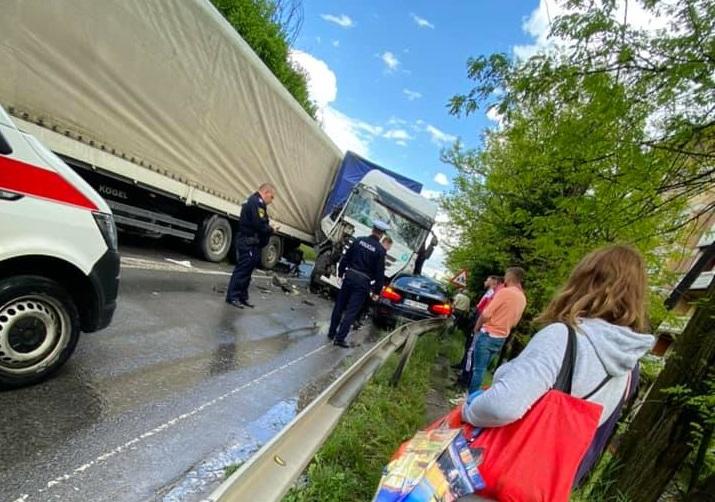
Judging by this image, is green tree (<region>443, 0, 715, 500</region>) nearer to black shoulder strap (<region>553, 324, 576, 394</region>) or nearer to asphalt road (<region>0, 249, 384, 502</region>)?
black shoulder strap (<region>553, 324, 576, 394</region>)

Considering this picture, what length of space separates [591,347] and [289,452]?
1.17 meters

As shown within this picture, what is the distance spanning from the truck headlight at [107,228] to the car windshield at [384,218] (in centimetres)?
846

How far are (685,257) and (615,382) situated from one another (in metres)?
4.75

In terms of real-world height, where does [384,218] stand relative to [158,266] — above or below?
above

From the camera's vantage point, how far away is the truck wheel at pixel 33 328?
8.92ft

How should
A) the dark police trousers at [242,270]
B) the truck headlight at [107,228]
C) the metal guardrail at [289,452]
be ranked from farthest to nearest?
1. the dark police trousers at [242,270]
2. the truck headlight at [107,228]
3. the metal guardrail at [289,452]

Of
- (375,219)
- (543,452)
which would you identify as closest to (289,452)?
(543,452)

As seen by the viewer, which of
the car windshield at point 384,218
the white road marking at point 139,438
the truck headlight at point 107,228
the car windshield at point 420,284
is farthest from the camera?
the car windshield at point 384,218

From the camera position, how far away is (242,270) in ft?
22.3

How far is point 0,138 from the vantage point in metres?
2.51

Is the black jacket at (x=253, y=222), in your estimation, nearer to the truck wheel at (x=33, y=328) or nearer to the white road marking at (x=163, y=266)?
the white road marking at (x=163, y=266)

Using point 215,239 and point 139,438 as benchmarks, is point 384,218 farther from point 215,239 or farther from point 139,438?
point 139,438

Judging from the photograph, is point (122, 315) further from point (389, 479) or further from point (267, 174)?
point (267, 174)

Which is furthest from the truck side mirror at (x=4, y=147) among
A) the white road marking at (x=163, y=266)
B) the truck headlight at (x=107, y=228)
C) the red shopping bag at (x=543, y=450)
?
the white road marking at (x=163, y=266)
